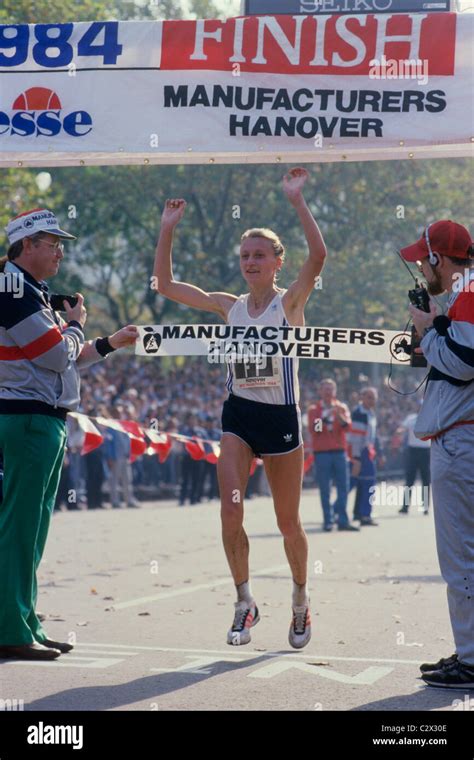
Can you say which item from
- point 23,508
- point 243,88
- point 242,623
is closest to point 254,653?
point 242,623

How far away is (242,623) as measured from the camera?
735 centimetres

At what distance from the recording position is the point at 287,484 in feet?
24.5

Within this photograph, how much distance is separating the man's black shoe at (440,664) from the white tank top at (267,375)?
177cm

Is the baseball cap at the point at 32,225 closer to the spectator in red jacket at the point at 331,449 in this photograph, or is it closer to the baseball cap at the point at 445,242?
the baseball cap at the point at 445,242

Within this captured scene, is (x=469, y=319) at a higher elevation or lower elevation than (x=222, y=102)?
lower

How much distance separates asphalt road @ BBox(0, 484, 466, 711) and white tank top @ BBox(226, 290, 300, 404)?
1534mm

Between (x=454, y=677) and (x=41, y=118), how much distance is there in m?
4.16

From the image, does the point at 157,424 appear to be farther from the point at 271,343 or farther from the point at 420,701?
the point at 420,701

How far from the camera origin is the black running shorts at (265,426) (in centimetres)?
742

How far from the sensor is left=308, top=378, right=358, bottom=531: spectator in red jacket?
19219mm

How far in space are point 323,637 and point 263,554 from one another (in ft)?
23.0

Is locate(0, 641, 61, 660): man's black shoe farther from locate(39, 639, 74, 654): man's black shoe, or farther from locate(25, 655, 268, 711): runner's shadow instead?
locate(25, 655, 268, 711): runner's shadow
